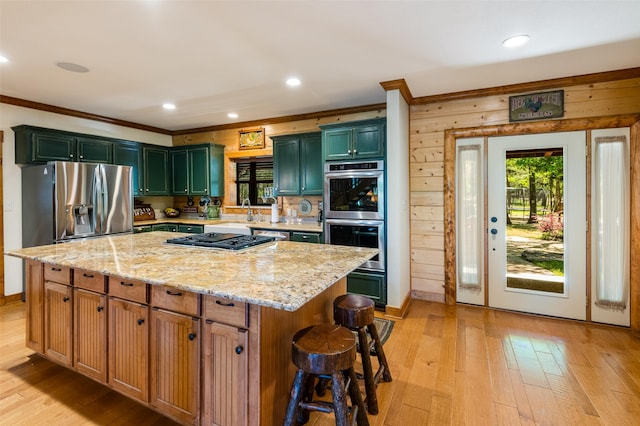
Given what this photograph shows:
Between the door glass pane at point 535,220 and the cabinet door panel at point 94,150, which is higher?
the cabinet door panel at point 94,150

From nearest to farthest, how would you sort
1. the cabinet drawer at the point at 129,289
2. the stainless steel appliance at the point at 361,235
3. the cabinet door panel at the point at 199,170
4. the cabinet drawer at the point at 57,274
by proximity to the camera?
the cabinet drawer at the point at 129,289 → the cabinet drawer at the point at 57,274 → the stainless steel appliance at the point at 361,235 → the cabinet door panel at the point at 199,170

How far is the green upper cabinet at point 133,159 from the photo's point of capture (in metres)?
4.75

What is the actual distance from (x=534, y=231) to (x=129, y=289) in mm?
3910

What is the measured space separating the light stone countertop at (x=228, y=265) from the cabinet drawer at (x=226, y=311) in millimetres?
95

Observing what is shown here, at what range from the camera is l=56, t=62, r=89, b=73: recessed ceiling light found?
2898 mm

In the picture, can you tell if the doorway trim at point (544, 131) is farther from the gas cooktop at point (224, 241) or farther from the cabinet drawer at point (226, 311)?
the cabinet drawer at point (226, 311)

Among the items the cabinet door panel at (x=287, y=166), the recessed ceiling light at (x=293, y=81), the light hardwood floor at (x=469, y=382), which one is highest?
the recessed ceiling light at (x=293, y=81)

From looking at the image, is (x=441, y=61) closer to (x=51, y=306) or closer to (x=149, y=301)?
(x=149, y=301)

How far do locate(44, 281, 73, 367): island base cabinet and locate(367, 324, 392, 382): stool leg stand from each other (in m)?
2.06

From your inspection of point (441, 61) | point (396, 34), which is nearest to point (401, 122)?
point (441, 61)

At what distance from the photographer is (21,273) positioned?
398 cm

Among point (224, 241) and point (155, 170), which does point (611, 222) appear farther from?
point (155, 170)

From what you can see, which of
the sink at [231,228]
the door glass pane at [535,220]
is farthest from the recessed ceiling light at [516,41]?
the sink at [231,228]

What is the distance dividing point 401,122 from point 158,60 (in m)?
2.46
